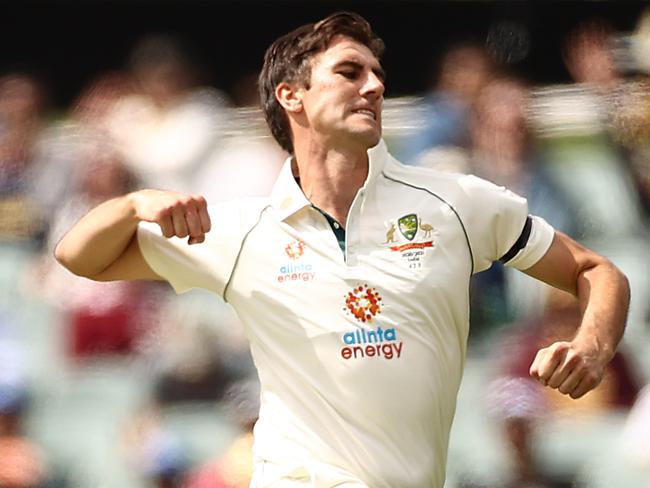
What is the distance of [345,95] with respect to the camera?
11.9 feet

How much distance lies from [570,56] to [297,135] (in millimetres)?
2146

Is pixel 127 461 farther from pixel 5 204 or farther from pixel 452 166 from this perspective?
pixel 452 166

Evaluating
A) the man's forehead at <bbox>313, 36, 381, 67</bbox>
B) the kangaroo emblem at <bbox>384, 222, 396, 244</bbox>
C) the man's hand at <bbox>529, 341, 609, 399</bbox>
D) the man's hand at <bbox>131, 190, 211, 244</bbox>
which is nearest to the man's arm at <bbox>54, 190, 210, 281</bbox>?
the man's hand at <bbox>131, 190, 211, 244</bbox>

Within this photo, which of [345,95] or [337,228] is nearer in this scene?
[337,228]

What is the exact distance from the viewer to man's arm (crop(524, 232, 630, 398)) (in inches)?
119

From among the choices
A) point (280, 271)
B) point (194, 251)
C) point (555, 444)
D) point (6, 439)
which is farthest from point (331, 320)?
point (6, 439)

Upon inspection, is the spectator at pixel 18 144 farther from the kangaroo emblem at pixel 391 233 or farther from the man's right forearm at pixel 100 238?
the kangaroo emblem at pixel 391 233

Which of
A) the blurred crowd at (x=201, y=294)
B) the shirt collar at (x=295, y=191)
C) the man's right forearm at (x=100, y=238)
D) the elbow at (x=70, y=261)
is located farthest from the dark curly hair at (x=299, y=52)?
the blurred crowd at (x=201, y=294)

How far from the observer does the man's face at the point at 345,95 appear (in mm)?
3580

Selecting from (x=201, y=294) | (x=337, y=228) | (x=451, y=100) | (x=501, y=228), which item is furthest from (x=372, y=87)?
(x=201, y=294)

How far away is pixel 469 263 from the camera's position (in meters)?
3.48

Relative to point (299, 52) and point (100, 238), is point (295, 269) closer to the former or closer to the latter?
point (100, 238)

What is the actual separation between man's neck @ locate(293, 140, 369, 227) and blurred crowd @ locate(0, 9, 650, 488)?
1.89m

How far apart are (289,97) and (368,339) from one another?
80cm
